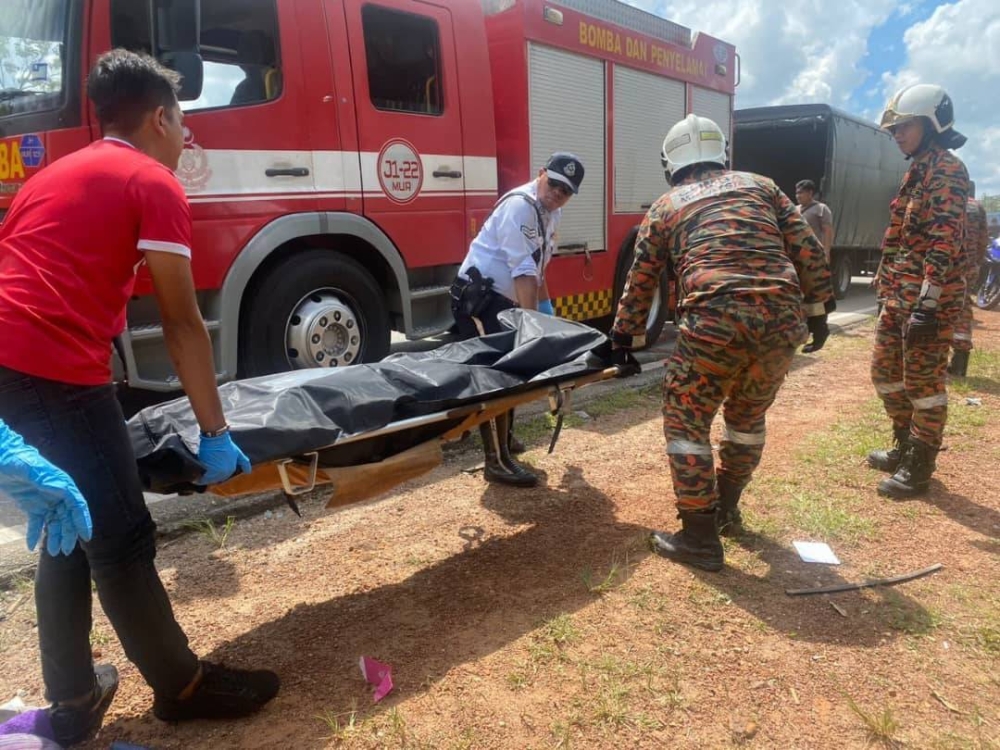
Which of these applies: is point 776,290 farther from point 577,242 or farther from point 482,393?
point 577,242

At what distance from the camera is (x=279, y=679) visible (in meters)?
2.33

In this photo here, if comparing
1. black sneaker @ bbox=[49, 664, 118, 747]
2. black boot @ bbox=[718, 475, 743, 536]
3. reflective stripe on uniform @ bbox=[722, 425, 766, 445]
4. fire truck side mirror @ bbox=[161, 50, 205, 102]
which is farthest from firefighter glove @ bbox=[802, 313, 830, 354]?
fire truck side mirror @ bbox=[161, 50, 205, 102]

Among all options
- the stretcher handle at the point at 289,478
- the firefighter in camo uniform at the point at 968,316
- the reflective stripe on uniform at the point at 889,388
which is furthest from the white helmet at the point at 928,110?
the stretcher handle at the point at 289,478

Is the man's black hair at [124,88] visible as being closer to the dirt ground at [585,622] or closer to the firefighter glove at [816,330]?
the dirt ground at [585,622]

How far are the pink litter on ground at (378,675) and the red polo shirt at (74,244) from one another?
49.1 inches

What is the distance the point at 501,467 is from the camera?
393 centimetres

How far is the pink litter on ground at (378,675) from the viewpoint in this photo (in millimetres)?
2266

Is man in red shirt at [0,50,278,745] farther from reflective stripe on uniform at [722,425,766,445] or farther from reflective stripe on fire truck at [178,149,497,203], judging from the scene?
reflective stripe on fire truck at [178,149,497,203]

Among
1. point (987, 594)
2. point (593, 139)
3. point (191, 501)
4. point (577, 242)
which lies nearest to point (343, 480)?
point (191, 501)

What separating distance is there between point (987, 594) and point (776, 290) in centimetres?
147

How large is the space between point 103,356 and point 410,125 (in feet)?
12.0

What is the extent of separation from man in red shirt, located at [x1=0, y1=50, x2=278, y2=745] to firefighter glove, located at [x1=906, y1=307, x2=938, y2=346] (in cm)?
336

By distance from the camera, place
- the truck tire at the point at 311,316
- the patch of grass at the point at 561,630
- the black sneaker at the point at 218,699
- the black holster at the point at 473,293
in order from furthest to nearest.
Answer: the truck tire at the point at 311,316 < the black holster at the point at 473,293 < the patch of grass at the point at 561,630 < the black sneaker at the point at 218,699

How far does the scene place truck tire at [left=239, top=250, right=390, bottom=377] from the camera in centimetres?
446
